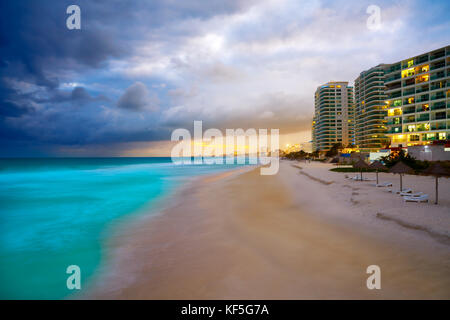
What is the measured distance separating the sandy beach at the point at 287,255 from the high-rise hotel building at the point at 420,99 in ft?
197

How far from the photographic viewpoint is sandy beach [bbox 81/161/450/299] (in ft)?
18.1

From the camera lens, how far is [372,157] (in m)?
44.3

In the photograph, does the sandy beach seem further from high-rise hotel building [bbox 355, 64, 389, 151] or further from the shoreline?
high-rise hotel building [bbox 355, 64, 389, 151]

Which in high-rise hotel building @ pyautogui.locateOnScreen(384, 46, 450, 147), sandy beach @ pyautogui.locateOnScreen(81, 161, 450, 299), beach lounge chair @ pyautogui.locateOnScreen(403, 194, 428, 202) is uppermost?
high-rise hotel building @ pyautogui.locateOnScreen(384, 46, 450, 147)

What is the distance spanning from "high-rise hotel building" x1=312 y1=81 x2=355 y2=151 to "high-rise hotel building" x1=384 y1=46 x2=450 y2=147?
67657 millimetres

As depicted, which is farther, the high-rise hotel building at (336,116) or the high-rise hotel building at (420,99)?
the high-rise hotel building at (336,116)

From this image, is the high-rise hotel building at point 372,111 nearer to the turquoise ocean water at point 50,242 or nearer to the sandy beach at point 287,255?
the sandy beach at point 287,255

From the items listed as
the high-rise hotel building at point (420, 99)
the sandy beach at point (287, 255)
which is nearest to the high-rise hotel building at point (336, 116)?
the high-rise hotel building at point (420, 99)

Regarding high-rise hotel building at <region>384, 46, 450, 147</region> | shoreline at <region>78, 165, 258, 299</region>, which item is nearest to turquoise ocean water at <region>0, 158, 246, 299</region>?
shoreline at <region>78, 165, 258, 299</region>

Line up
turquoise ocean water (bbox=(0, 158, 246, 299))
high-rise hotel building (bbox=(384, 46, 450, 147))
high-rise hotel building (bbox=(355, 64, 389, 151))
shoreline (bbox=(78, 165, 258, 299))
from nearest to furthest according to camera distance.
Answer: shoreline (bbox=(78, 165, 258, 299))
turquoise ocean water (bbox=(0, 158, 246, 299))
high-rise hotel building (bbox=(384, 46, 450, 147))
high-rise hotel building (bbox=(355, 64, 389, 151))

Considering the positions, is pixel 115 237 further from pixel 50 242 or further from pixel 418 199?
pixel 418 199

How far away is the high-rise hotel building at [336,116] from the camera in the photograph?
132 m

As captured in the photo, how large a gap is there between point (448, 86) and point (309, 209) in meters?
67.3

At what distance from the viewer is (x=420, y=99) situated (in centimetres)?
5750
